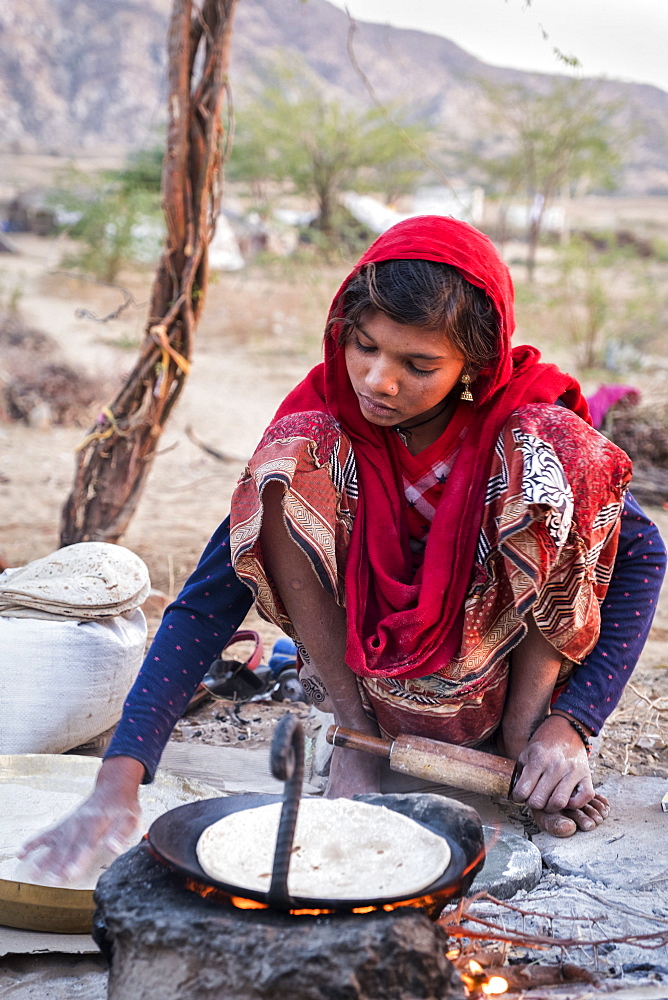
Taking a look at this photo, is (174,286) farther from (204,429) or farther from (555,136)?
(555,136)

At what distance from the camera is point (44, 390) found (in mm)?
6875

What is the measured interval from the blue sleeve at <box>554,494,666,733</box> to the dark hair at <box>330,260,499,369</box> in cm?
51

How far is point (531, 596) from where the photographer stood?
1.80m

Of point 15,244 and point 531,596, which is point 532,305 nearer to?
point 15,244

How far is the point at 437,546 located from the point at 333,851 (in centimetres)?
67

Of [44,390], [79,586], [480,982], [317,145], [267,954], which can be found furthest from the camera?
[317,145]

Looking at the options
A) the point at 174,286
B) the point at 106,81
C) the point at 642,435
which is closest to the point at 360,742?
the point at 174,286

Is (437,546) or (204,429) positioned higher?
(437,546)

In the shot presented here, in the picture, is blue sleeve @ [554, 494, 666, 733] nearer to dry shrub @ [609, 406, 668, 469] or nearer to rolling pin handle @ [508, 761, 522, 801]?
rolling pin handle @ [508, 761, 522, 801]

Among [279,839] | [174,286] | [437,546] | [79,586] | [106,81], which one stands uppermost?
[106,81]

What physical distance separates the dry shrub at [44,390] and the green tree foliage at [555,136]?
9.55m

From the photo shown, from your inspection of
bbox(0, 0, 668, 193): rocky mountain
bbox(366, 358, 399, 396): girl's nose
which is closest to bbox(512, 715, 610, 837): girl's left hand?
bbox(366, 358, 399, 396): girl's nose

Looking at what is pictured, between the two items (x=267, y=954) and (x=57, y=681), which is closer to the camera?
(x=267, y=954)

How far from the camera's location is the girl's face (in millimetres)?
1830
